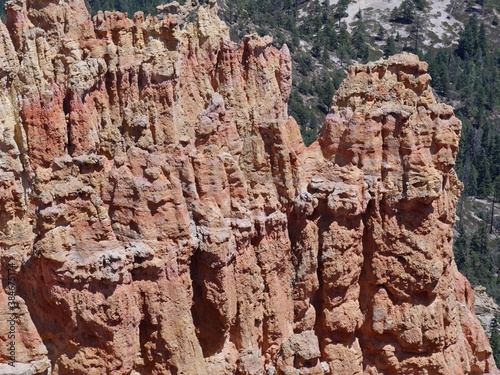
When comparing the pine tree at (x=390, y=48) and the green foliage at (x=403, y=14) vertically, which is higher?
the green foliage at (x=403, y=14)

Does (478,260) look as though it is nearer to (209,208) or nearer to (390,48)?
(390,48)

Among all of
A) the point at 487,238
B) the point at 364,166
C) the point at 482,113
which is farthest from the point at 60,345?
the point at 482,113

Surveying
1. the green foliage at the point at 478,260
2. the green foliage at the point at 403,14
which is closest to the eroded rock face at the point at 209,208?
the green foliage at the point at 478,260

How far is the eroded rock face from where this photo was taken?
18500mm

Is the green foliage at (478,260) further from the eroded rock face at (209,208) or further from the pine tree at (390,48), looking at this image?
the eroded rock face at (209,208)

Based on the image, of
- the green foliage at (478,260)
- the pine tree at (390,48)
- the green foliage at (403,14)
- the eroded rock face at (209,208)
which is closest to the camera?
the eroded rock face at (209,208)

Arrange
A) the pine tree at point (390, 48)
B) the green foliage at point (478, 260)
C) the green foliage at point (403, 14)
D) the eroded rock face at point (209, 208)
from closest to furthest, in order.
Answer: the eroded rock face at point (209, 208) → the green foliage at point (478, 260) → the pine tree at point (390, 48) → the green foliage at point (403, 14)

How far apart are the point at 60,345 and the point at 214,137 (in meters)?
5.85

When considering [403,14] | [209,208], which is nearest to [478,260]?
[209,208]

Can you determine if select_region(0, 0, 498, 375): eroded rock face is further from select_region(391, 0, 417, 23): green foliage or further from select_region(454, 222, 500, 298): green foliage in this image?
select_region(391, 0, 417, 23): green foliage

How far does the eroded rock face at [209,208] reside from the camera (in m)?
18.5

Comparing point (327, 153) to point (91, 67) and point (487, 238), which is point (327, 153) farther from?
point (487, 238)

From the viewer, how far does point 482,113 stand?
400 feet

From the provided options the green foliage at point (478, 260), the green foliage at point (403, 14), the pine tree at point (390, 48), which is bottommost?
the green foliage at point (478, 260)
